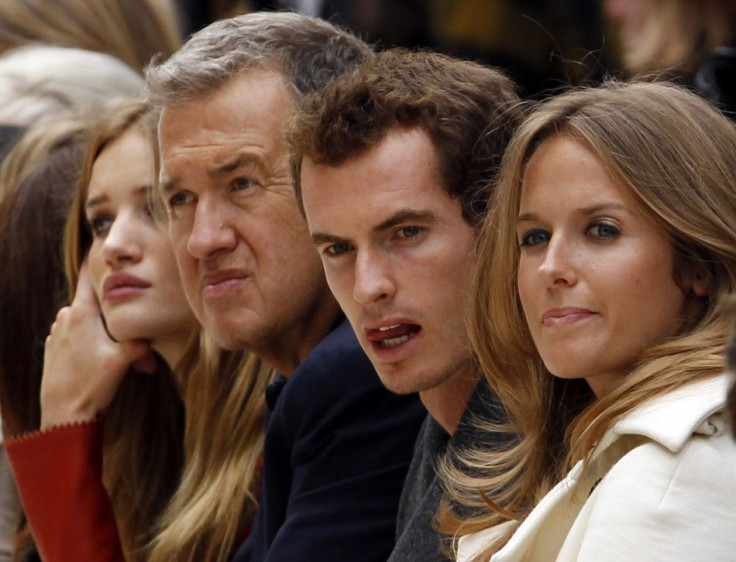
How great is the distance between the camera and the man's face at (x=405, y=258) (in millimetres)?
2383

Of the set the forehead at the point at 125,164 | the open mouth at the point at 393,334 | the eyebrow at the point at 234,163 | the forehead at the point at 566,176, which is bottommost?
the forehead at the point at 125,164

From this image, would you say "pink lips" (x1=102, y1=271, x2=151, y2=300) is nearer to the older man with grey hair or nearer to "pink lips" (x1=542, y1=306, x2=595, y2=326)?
the older man with grey hair

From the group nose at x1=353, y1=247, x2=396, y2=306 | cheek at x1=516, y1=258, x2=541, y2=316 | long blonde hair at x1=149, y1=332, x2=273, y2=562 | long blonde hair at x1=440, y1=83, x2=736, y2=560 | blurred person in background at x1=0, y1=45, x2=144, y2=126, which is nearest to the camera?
long blonde hair at x1=440, y1=83, x2=736, y2=560

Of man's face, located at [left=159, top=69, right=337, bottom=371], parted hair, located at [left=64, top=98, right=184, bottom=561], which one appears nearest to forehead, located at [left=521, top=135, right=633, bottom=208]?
man's face, located at [left=159, top=69, right=337, bottom=371]

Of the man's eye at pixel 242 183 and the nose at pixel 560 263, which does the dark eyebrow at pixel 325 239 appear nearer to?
the man's eye at pixel 242 183

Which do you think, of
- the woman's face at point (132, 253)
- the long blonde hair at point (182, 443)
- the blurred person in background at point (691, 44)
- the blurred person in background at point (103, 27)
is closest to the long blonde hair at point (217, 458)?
the long blonde hair at point (182, 443)

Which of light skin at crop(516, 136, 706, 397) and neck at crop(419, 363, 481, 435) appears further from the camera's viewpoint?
neck at crop(419, 363, 481, 435)

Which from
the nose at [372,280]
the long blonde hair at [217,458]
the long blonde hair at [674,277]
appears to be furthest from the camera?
the long blonde hair at [217,458]

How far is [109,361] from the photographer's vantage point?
350 cm

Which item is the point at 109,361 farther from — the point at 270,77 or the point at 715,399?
the point at 715,399

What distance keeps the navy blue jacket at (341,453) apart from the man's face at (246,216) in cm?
16

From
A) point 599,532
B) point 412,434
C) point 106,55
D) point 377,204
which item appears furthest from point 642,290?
point 106,55

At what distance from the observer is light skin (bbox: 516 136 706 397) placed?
1902mm

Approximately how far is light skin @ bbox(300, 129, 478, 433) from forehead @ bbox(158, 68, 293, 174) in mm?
505
